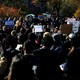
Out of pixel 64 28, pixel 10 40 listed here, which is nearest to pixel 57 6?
pixel 64 28

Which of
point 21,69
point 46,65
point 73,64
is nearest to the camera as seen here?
point 21,69

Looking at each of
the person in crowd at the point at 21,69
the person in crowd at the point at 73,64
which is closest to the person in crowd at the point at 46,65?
the person in crowd at the point at 73,64

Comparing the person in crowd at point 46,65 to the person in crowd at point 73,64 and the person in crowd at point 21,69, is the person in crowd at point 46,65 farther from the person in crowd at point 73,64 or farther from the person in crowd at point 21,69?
the person in crowd at point 21,69

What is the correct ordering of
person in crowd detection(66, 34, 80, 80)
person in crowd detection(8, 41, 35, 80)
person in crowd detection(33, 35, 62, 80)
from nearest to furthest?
person in crowd detection(8, 41, 35, 80)
person in crowd detection(33, 35, 62, 80)
person in crowd detection(66, 34, 80, 80)

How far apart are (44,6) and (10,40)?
8845cm

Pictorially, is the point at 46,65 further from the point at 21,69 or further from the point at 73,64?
the point at 21,69

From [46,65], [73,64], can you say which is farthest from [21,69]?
[73,64]

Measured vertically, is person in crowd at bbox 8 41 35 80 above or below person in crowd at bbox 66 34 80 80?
above

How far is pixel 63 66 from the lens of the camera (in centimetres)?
969

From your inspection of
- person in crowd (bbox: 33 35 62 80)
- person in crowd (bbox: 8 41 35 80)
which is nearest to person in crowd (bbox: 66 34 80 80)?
person in crowd (bbox: 33 35 62 80)

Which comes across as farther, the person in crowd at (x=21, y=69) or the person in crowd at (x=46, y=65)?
the person in crowd at (x=46, y=65)

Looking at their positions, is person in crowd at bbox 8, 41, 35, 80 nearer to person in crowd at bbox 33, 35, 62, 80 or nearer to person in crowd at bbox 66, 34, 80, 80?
person in crowd at bbox 33, 35, 62, 80

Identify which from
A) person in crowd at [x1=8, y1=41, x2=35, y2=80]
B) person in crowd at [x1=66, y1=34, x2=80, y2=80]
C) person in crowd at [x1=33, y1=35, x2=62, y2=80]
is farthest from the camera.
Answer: person in crowd at [x1=66, y1=34, x2=80, y2=80]

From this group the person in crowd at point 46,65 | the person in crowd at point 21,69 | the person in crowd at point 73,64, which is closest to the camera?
the person in crowd at point 21,69
